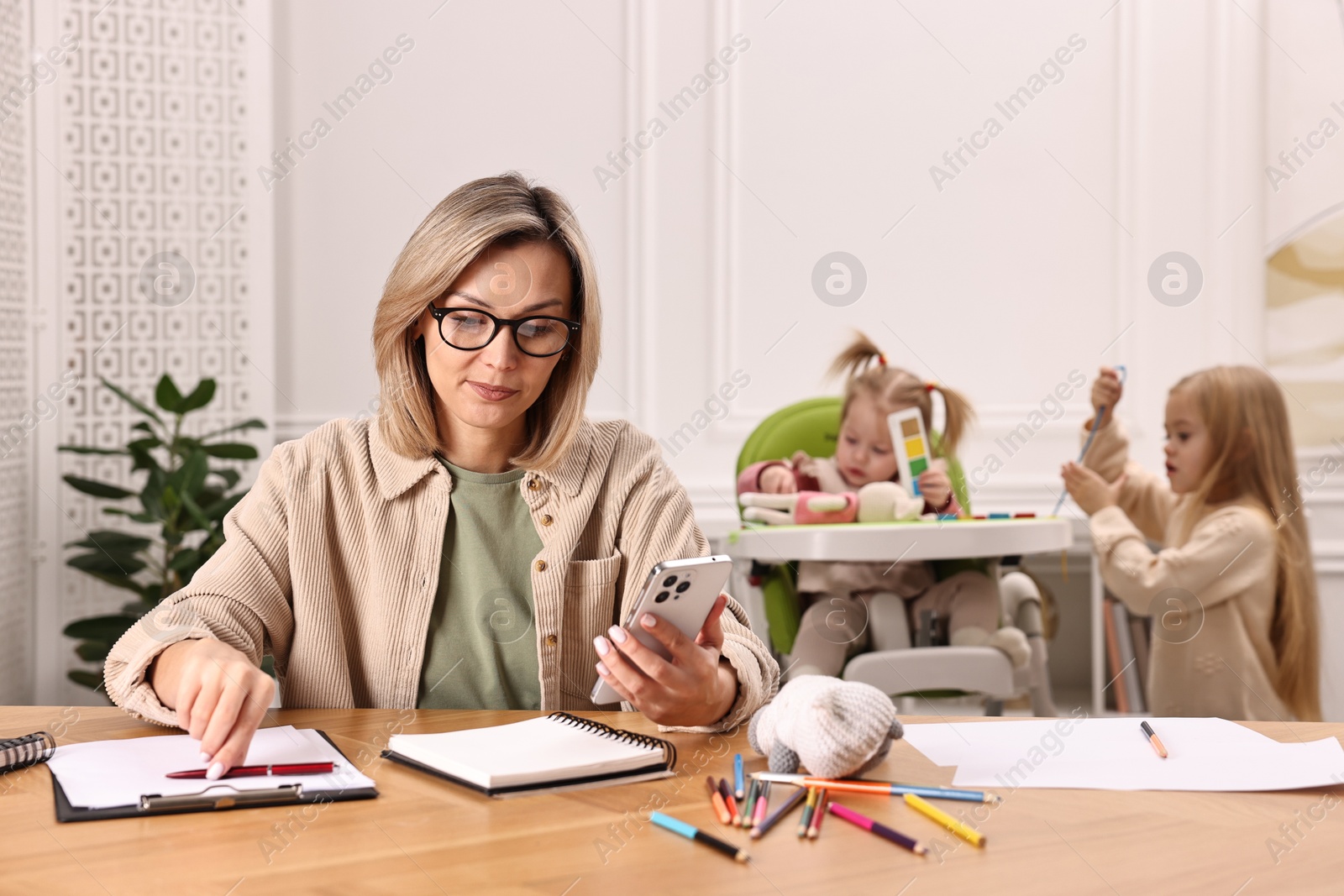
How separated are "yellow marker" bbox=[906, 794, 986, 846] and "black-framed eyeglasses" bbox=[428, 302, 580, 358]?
72 cm

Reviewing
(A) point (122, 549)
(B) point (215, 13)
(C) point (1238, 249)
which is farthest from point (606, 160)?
(C) point (1238, 249)

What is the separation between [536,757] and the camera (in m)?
0.96

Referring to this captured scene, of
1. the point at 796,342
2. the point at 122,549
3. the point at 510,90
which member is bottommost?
the point at 122,549

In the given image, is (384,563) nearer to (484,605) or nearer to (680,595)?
(484,605)

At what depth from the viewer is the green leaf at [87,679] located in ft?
9.55

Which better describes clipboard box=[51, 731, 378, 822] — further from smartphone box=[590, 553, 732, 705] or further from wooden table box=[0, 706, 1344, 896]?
smartphone box=[590, 553, 732, 705]

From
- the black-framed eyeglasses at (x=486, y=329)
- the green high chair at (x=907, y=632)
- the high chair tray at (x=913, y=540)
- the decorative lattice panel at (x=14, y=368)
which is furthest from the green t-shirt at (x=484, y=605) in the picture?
the decorative lattice panel at (x=14, y=368)

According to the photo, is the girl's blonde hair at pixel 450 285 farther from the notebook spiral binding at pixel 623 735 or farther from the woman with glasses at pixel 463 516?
the notebook spiral binding at pixel 623 735

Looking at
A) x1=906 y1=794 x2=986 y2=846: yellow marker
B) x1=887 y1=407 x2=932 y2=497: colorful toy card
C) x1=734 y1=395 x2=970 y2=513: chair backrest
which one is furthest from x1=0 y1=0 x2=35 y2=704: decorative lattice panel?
x1=906 y1=794 x2=986 y2=846: yellow marker

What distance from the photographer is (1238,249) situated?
3475 mm

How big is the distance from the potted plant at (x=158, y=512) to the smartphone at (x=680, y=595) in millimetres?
2108

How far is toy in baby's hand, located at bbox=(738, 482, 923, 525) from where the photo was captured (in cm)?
248

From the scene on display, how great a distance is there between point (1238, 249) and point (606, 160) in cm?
203

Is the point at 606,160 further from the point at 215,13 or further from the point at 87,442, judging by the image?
the point at 87,442
